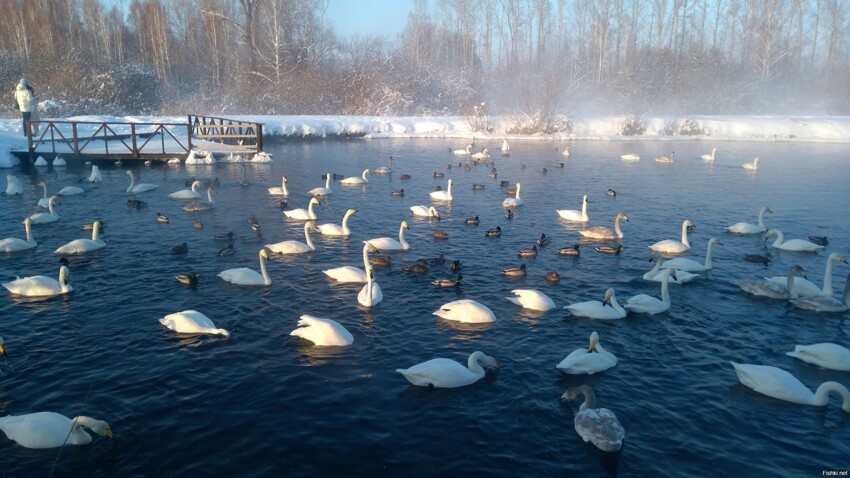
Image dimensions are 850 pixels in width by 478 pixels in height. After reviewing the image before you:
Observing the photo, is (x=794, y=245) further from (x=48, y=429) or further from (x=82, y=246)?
(x=82, y=246)

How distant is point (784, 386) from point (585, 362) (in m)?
3.12

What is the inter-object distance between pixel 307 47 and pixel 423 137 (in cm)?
2393

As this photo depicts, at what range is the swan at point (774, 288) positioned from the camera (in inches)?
540

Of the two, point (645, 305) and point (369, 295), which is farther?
point (369, 295)

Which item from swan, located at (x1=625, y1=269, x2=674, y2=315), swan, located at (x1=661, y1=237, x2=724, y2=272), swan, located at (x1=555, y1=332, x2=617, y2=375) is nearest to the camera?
swan, located at (x1=555, y1=332, x2=617, y2=375)

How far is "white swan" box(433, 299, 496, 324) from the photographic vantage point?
40.0 ft

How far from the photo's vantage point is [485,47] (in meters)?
93.4

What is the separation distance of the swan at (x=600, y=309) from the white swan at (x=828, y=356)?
3.35m

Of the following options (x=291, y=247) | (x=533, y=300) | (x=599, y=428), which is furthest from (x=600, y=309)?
(x=291, y=247)

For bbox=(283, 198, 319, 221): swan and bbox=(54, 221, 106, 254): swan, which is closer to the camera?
bbox=(54, 221, 106, 254): swan

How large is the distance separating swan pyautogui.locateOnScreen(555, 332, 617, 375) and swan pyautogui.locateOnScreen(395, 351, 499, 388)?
1549 millimetres

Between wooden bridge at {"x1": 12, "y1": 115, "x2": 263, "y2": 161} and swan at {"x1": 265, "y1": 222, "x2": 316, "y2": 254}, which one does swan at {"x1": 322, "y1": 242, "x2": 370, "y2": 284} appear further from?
wooden bridge at {"x1": 12, "y1": 115, "x2": 263, "y2": 161}

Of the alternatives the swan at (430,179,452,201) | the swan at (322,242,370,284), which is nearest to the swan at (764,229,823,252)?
the swan at (430,179,452,201)

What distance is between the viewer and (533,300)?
42.5 ft
